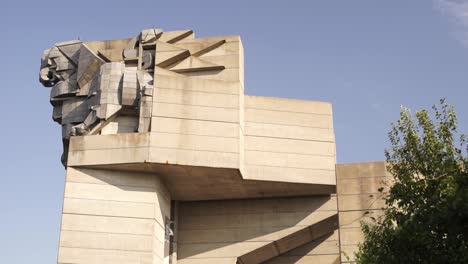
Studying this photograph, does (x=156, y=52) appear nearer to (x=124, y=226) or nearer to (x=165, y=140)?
(x=165, y=140)

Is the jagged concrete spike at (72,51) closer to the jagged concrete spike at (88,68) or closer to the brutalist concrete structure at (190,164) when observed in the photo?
the brutalist concrete structure at (190,164)

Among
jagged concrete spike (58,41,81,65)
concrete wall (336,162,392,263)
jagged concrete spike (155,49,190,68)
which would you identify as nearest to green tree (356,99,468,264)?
concrete wall (336,162,392,263)

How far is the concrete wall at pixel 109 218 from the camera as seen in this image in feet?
86.4

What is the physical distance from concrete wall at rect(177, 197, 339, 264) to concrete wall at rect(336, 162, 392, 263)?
269 cm

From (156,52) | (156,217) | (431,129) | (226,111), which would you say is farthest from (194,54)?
(431,129)

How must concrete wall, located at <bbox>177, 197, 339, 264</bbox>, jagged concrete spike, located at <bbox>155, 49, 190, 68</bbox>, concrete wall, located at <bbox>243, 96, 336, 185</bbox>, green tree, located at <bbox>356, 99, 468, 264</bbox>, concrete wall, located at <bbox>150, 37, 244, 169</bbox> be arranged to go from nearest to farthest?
green tree, located at <bbox>356, 99, 468, 264</bbox> < concrete wall, located at <bbox>150, 37, 244, 169</bbox> < jagged concrete spike, located at <bbox>155, 49, 190, 68</bbox> < concrete wall, located at <bbox>243, 96, 336, 185</bbox> < concrete wall, located at <bbox>177, 197, 339, 264</bbox>

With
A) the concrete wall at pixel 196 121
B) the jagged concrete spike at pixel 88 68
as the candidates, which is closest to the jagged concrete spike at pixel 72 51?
the jagged concrete spike at pixel 88 68

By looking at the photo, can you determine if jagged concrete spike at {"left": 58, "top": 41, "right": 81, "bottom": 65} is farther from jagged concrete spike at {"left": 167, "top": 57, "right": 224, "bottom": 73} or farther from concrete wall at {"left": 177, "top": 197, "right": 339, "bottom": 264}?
concrete wall at {"left": 177, "top": 197, "right": 339, "bottom": 264}

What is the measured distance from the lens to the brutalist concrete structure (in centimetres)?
2702

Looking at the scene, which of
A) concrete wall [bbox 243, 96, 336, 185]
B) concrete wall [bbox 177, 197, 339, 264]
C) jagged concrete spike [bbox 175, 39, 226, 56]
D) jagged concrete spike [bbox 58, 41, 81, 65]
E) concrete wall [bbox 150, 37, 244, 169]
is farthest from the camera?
jagged concrete spike [bbox 58, 41, 81, 65]

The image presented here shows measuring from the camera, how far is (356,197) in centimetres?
2850

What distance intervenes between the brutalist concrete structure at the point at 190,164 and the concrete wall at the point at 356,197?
0.15 ft

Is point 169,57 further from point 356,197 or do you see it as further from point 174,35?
point 356,197

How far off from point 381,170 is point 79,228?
13751 millimetres
